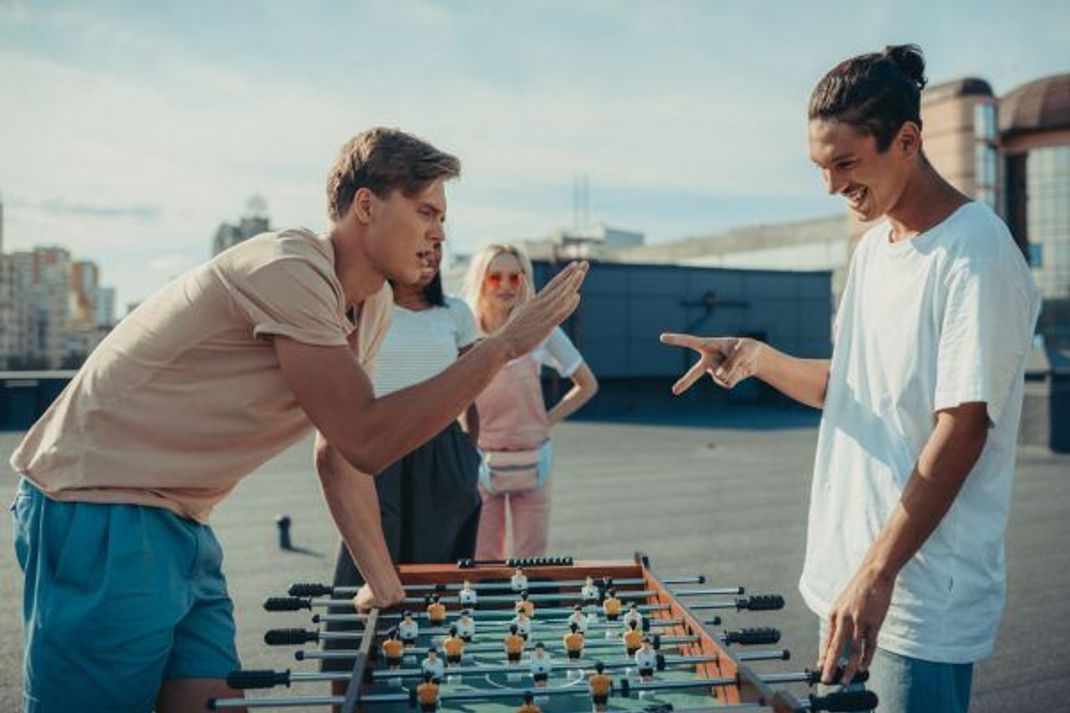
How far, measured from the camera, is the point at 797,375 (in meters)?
2.46

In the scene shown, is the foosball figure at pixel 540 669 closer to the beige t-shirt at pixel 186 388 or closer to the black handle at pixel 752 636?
the black handle at pixel 752 636

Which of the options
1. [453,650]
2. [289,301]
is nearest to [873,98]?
[289,301]

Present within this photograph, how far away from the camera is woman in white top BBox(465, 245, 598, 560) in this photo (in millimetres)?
4508

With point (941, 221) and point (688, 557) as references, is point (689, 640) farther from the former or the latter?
point (688, 557)

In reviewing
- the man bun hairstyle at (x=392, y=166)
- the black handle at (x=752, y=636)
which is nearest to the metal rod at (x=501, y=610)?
the black handle at (x=752, y=636)

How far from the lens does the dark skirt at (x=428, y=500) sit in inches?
141

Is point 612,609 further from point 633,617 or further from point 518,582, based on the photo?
point 518,582

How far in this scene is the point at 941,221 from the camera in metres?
1.91

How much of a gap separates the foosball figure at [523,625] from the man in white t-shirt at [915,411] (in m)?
0.70

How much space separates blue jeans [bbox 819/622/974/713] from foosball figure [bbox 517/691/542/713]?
2.19 feet

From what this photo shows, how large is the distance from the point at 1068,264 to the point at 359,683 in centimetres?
2433

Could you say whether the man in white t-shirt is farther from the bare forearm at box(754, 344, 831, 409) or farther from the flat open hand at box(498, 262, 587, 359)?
the flat open hand at box(498, 262, 587, 359)

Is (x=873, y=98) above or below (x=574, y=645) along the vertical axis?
above

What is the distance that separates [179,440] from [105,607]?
37 cm
